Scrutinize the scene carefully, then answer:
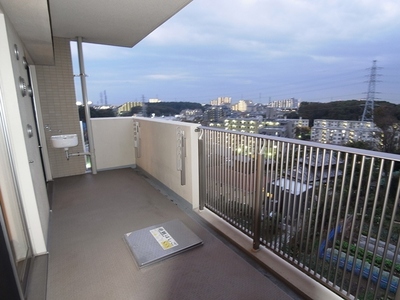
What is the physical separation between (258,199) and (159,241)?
1.09 meters

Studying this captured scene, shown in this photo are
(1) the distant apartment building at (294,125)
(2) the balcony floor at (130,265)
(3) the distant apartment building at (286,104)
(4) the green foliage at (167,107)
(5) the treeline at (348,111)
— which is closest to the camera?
(2) the balcony floor at (130,265)

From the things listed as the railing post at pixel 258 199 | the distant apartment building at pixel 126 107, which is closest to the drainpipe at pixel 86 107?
the distant apartment building at pixel 126 107

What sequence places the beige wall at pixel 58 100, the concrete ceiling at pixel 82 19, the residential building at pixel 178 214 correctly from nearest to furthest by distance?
the residential building at pixel 178 214, the concrete ceiling at pixel 82 19, the beige wall at pixel 58 100

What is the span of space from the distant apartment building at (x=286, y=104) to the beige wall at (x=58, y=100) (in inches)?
147

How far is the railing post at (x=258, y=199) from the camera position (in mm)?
1768

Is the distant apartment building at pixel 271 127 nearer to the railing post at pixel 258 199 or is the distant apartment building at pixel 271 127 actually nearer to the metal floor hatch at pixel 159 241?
the railing post at pixel 258 199

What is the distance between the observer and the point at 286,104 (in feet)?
10.3

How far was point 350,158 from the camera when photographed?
4.04ft

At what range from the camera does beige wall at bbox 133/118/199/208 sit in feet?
8.91

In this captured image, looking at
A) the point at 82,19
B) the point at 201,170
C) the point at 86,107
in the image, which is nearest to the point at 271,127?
the point at 201,170

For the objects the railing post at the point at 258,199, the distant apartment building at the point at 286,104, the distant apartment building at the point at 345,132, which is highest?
the distant apartment building at the point at 286,104

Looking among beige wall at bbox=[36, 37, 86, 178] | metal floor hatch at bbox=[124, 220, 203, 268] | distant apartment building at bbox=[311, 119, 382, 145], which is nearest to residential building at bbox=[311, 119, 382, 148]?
distant apartment building at bbox=[311, 119, 382, 145]

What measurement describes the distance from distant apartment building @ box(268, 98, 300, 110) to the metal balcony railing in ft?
4.19

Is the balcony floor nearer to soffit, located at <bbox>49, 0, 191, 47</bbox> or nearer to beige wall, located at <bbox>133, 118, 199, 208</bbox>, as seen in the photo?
beige wall, located at <bbox>133, 118, 199, 208</bbox>
